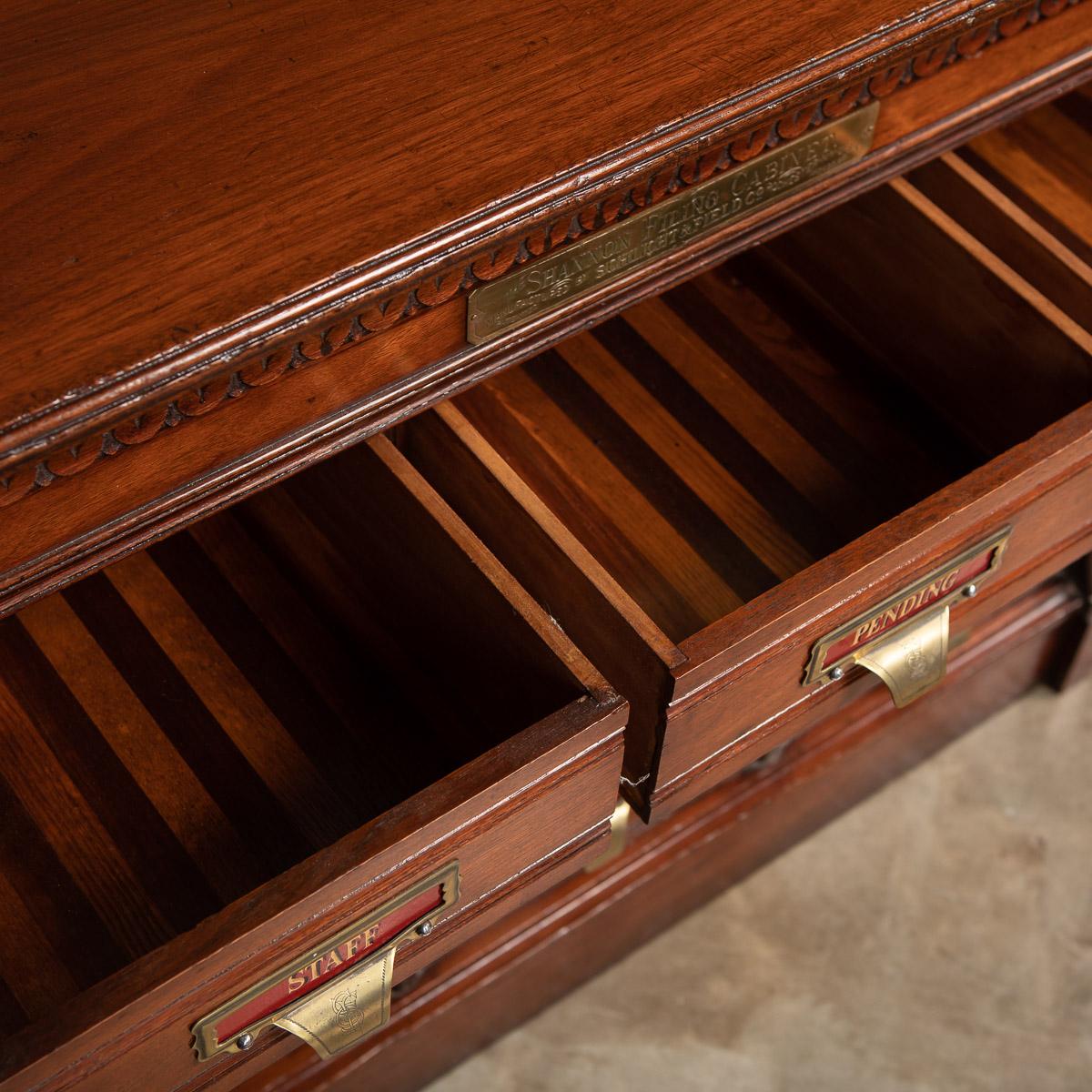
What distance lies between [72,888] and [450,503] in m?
0.31

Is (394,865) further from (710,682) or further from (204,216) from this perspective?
(204,216)

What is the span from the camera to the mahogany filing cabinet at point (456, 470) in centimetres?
73

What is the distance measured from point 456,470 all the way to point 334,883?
0.91 ft

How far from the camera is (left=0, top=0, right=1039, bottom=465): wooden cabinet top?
0.69 m

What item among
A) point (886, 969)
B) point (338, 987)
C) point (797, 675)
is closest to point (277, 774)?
point (338, 987)

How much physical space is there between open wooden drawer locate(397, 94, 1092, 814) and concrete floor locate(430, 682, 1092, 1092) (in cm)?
36

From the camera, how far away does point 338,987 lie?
836 millimetres

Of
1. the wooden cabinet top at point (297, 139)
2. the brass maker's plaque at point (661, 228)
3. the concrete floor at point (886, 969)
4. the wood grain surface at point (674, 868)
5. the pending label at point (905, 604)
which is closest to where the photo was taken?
the wooden cabinet top at point (297, 139)

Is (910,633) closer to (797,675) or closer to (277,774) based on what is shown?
(797,675)

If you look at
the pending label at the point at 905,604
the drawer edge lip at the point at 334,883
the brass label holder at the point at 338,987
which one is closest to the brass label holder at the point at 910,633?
the pending label at the point at 905,604

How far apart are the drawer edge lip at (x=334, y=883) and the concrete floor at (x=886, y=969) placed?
435mm

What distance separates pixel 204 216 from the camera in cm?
73

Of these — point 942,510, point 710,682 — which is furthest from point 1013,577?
point 710,682

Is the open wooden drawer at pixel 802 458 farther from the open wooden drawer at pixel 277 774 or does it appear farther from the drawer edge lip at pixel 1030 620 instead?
the drawer edge lip at pixel 1030 620
